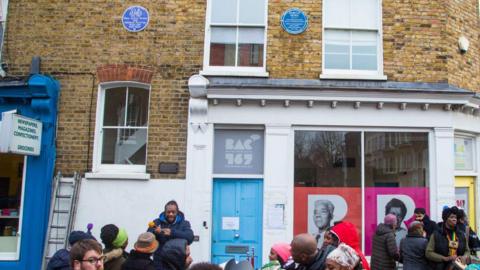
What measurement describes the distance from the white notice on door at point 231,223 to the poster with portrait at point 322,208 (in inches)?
43.4

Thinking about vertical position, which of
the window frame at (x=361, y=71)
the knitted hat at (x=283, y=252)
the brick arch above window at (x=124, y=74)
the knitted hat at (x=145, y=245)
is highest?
the window frame at (x=361, y=71)

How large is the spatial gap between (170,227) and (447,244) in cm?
411

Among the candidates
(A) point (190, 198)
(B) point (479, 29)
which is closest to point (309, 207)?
(A) point (190, 198)

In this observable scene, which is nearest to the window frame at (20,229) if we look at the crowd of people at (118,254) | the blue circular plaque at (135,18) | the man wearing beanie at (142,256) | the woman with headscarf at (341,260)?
Answer: the blue circular plaque at (135,18)

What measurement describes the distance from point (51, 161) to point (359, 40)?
6695mm

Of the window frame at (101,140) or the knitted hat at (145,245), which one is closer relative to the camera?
the knitted hat at (145,245)

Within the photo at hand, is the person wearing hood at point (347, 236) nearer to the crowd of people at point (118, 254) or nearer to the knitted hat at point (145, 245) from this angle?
the crowd of people at point (118, 254)

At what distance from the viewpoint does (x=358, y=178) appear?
916 centimetres

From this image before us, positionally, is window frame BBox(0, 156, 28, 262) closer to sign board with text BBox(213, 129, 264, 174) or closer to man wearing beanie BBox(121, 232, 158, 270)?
sign board with text BBox(213, 129, 264, 174)

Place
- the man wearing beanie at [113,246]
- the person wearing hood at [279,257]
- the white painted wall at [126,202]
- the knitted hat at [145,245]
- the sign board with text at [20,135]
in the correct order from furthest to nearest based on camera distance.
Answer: the white painted wall at [126,202]
the sign board with text at [20,135]
the man wearing beanie at [113,246]
the person wearing hood at [279,257]
the knitted hat at [145,245]

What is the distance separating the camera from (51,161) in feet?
29.8

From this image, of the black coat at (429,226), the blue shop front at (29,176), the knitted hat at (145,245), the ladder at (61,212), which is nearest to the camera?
the knitted hat at (145,245)

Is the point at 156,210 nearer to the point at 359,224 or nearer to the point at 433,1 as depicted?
the point at 359,224

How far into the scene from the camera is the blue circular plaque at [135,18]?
9.51 meters
